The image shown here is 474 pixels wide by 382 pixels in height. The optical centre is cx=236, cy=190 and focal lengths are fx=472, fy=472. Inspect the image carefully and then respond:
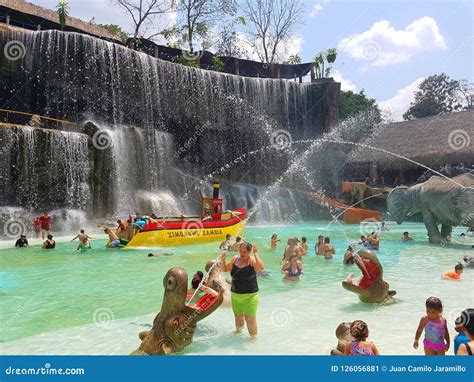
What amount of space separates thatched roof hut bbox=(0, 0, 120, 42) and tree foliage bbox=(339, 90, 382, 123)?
3044 centimetres

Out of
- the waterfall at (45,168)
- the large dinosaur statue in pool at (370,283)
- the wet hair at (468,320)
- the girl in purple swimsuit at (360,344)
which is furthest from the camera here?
the waterfall at (45,168)

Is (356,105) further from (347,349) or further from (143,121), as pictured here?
(347,349)

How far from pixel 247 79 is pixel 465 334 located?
107 feet

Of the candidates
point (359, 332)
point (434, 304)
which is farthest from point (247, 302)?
point (434, 304)

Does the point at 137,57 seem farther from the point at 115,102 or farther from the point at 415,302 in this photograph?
the point at 415,302

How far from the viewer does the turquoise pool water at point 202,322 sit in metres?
6.02

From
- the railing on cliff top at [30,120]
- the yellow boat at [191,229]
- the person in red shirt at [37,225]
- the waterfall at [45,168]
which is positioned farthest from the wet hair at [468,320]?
the railing on cliff top at [30,120]

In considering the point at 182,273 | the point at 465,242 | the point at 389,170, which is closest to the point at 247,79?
the point at 389,170

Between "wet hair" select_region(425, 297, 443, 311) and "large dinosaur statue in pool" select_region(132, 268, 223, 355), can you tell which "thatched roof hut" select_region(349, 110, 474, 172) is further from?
"large dinosaur statue in pool" select_region(132, 268, 223, 355)

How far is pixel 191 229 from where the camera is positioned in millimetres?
17531

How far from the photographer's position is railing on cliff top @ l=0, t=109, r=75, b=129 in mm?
23609

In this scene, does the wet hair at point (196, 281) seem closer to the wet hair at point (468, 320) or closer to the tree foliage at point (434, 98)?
the wet hair at point (468, 320)

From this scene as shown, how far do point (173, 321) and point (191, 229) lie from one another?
1216 cm

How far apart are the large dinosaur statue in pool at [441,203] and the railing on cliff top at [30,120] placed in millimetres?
16868
